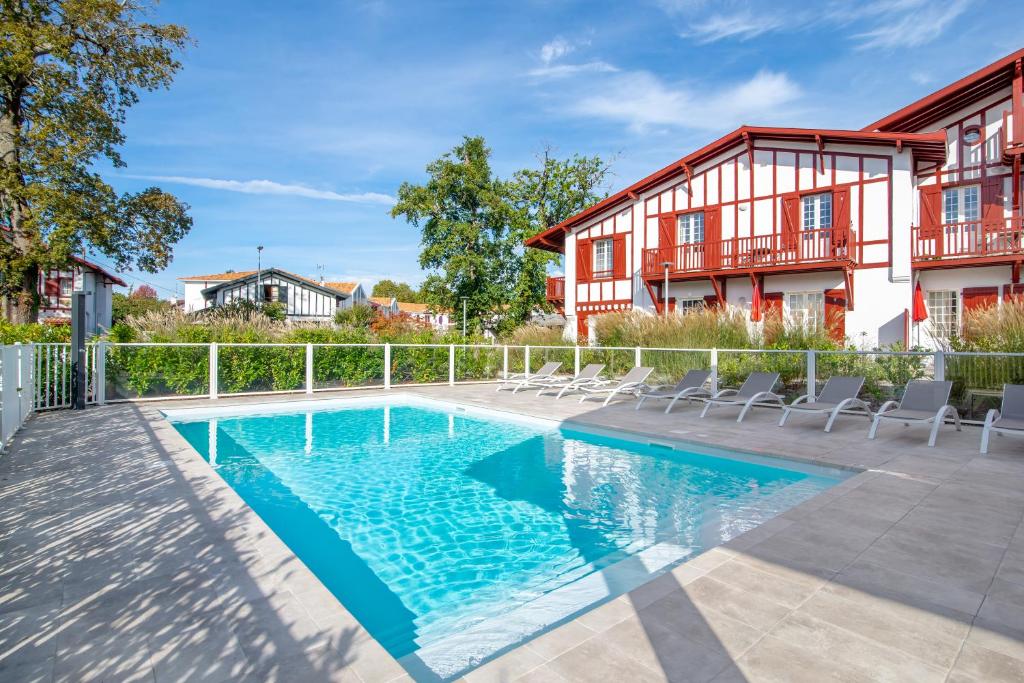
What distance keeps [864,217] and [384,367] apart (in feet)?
44.7

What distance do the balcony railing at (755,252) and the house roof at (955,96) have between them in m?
3.87

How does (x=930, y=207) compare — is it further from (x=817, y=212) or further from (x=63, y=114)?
(x=63, y=114)

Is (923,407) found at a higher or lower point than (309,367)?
lower

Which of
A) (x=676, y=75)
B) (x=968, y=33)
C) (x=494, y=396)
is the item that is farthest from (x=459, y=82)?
(x=968, y=33)

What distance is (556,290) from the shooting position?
77.8 feet

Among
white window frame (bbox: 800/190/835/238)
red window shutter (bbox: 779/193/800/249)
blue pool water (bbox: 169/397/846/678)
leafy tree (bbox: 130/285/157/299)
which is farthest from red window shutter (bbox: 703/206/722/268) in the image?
leafy tree (bbox: 130/285/157/299)

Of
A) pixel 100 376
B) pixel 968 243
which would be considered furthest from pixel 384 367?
pixel 968 243

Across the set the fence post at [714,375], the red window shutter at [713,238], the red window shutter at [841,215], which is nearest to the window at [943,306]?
the red window shutter at [841,215]

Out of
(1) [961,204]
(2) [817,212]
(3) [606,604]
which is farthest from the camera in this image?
(2) [817,212]

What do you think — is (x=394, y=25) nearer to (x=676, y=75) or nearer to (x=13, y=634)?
(x=676, y=75)

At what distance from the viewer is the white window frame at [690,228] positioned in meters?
18.9

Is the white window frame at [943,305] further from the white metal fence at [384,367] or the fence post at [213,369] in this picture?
the fence post at [213,369]

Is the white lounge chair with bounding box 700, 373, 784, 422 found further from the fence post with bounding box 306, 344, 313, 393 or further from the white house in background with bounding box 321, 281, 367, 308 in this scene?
the white house in background with bounding box 321, 281, 367, 308

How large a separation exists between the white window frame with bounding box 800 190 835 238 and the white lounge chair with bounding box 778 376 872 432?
30.0ft
